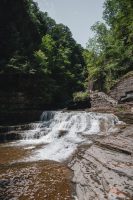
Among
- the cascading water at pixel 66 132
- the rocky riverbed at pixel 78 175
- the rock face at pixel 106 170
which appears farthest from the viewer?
the cascading water at pixel 66 132

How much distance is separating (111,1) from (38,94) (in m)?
19.3

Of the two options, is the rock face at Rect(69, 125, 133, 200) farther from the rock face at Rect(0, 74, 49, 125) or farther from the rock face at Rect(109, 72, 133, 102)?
the rock face at Rect(0, 74, 49, 125)

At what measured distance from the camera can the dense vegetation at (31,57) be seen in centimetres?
2770

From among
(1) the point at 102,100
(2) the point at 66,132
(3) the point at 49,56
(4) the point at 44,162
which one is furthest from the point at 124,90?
(3) the point at 49,56

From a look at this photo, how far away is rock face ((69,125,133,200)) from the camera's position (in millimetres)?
6392

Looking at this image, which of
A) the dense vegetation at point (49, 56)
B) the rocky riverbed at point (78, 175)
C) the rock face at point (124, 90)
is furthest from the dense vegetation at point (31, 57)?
the rocky riverbed at point (78, 175)

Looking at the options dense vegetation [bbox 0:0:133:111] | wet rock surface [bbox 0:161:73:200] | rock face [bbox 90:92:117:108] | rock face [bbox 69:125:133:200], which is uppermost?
dense vegetation [bbox 0:0:133:111]

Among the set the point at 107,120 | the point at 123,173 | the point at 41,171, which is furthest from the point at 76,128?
the point at 123,173

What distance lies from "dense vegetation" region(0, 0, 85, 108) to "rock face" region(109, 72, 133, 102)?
371 inches

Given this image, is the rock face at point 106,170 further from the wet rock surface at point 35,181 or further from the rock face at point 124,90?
the rock face at point 124,90

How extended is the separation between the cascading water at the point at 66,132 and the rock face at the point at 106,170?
74.6 inches

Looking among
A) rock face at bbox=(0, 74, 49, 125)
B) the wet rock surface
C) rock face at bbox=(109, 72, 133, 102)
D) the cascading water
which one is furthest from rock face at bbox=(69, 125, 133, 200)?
rock face at bbox=(0, 74, 49, 125)

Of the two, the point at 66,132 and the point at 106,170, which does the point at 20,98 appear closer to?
the point at 66,132

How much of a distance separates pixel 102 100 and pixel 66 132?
1028 centimetres
